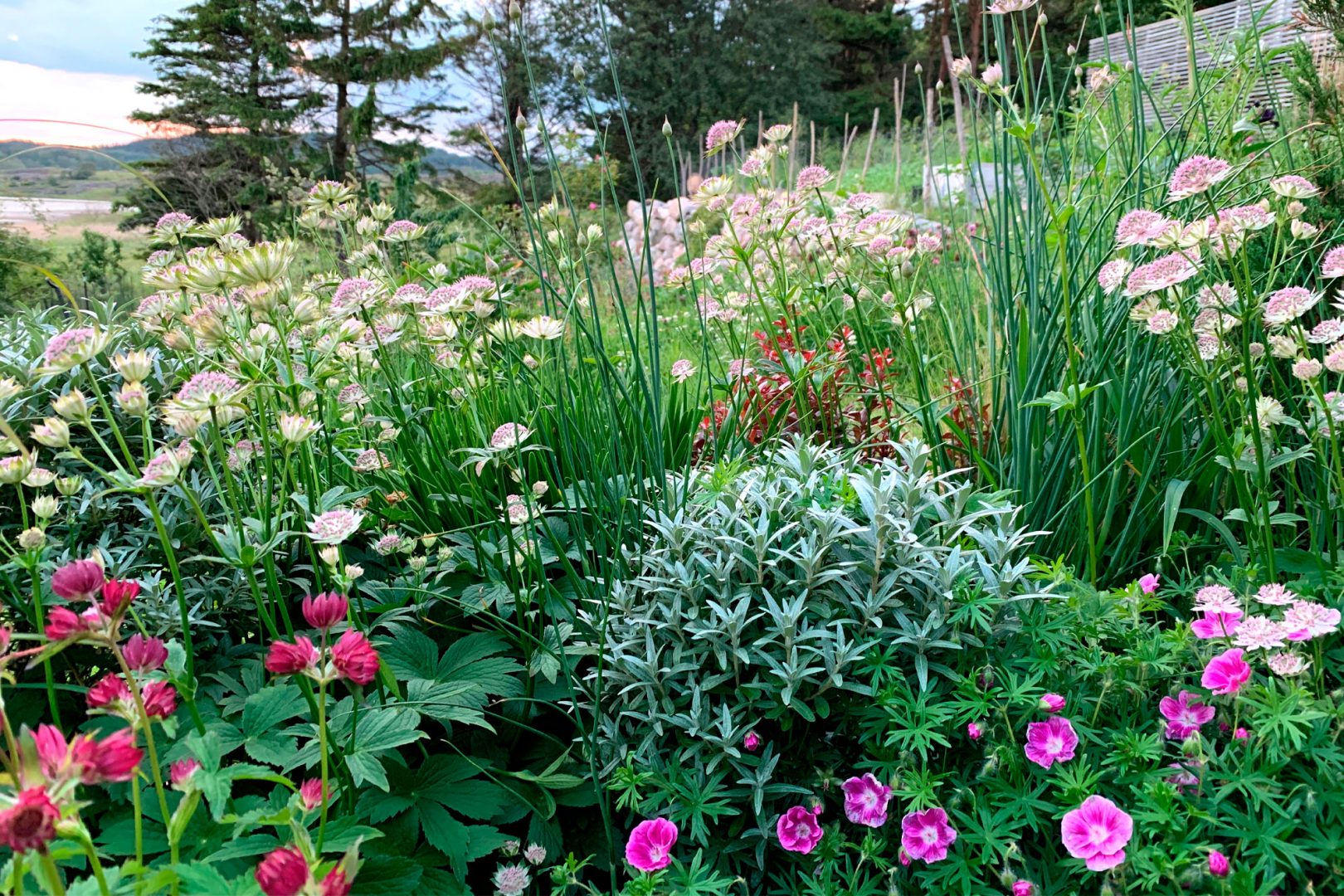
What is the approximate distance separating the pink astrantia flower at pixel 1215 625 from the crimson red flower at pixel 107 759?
133 centimetres

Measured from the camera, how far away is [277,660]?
29.8 inches

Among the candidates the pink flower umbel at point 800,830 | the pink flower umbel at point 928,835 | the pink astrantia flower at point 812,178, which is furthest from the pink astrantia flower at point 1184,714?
the pink astrantia flower at point 812,178

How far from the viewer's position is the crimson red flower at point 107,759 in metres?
0.59

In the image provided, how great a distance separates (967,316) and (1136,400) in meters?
0.51

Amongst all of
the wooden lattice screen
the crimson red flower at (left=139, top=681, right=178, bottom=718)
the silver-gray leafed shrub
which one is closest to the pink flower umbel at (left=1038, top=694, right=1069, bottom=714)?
the silver-gray leafed shrub

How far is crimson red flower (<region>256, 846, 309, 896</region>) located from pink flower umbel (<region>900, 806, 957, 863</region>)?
81cm

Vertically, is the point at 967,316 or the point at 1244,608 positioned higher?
the point at 967,316

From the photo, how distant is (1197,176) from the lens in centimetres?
138

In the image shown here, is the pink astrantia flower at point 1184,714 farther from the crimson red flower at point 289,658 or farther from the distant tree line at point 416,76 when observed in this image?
the distant tree line at point 416,76

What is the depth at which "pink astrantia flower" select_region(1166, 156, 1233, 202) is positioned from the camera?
53.8 inches

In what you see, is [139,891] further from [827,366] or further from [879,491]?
[827,366]

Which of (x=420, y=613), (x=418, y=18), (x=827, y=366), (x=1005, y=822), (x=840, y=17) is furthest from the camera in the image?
(x=840, y=17)

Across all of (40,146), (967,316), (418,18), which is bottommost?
(967,316)

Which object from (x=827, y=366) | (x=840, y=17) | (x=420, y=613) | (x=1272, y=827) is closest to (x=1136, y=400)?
(x=827, y=366)
